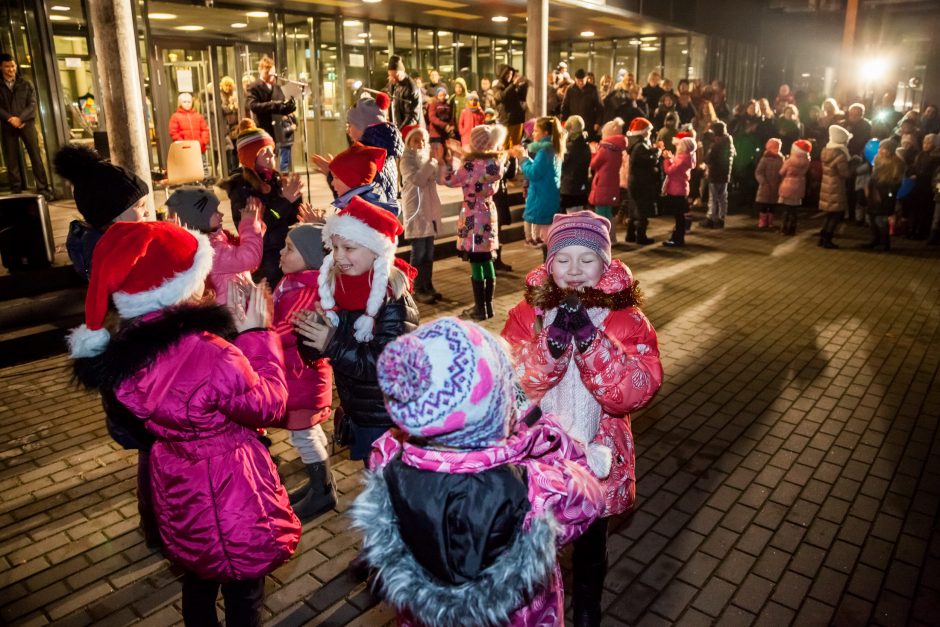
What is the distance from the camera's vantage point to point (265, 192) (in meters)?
6.09

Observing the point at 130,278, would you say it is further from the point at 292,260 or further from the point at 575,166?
the point at 575,166

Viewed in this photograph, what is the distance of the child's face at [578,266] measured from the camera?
302 cm

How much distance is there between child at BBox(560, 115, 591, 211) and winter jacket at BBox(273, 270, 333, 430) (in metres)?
7.51

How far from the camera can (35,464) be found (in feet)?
16.2

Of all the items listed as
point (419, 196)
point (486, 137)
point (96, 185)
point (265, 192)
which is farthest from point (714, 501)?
point (419, 196)

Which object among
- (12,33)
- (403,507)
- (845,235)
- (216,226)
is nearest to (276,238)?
(216,226)

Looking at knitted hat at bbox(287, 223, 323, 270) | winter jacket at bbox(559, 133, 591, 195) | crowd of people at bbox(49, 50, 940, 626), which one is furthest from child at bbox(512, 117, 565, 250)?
knitted hat at bbox(287, 223, 323, 270)

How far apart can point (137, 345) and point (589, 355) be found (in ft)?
5.53

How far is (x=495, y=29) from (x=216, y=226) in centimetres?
1885

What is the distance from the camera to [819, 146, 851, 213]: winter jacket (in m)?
11.8

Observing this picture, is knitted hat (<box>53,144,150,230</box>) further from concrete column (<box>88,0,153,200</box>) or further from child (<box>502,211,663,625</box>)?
concrete column (<box>88,0,153,200</box>)

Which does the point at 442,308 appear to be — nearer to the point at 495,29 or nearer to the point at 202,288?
the point at 202,288

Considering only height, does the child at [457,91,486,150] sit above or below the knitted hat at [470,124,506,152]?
above

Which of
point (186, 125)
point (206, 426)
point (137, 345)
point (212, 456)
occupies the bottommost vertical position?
point (212, 456)
